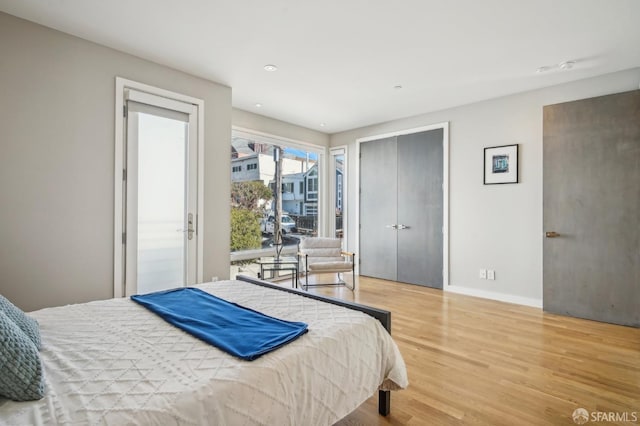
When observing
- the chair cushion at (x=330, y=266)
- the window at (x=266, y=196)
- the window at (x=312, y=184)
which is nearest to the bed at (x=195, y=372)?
the chair cushion at (x=330, y=266)

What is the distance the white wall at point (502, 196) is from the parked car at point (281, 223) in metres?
2.66

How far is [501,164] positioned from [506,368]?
2772 millimetres

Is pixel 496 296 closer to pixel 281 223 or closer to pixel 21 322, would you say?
pixel 281 223

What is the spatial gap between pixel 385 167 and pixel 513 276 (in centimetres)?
251

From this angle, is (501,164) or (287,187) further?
(287,187)

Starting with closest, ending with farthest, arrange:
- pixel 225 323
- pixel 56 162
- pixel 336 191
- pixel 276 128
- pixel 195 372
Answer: pixel 195 372 → pixel 225 323 → pixel 56 162 → pixel 276 128 → pixel 336 191

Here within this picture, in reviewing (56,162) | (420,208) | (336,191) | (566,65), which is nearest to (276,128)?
(336,191)

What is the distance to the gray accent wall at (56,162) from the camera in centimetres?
249

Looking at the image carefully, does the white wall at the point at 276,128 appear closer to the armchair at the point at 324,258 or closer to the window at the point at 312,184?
the window at the point at 312,184

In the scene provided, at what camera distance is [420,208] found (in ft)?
16.6

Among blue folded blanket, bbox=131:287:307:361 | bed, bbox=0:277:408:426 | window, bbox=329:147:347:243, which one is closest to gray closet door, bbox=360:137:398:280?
window, bbox=329:147:347:243

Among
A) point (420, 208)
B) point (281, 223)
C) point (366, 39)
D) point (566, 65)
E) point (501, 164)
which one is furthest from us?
point (281, 223)

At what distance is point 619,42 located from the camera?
287cm

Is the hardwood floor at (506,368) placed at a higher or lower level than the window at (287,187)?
lower
